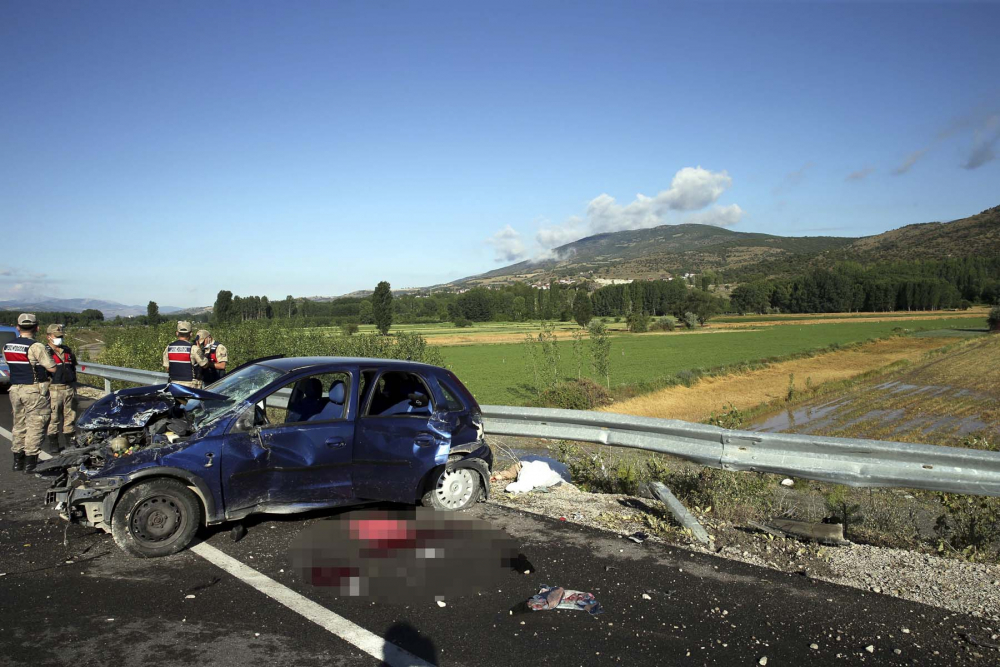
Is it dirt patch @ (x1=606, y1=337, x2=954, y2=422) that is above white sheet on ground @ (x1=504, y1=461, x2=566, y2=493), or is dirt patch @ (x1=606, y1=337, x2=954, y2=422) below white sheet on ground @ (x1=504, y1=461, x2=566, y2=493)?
below

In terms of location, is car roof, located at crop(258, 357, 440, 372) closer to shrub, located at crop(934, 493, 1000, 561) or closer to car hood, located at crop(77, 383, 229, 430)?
car hood, located at crop(77, 383, 229, 430)

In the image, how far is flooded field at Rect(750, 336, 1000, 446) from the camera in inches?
859

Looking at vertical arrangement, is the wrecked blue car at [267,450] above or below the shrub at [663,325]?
above

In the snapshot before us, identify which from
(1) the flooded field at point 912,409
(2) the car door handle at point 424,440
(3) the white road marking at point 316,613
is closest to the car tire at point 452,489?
(2) the car door handle at point 424,440

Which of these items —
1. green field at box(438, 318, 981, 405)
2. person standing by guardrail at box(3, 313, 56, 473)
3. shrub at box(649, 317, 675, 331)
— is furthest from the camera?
shrub at box(649, 317, 675, 331)

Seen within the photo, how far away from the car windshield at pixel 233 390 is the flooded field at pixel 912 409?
51.0 ft

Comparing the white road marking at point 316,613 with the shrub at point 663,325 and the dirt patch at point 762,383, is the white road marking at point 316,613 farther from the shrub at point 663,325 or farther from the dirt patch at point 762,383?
the shrub at point 663,325

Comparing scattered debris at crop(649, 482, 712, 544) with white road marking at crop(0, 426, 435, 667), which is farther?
scattered debris at crop(649, 482, 712, 544)

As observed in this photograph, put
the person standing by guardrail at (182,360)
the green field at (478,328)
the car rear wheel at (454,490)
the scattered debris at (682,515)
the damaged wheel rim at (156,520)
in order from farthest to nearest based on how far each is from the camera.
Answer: the green field at (478,328) → the person standing by guardrail at (182,360) → the car rear wheel at (454,490) → the scattered debris at (682,515) → the damaged wheel rim at (156,520)

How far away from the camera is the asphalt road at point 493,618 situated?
3.70 metres

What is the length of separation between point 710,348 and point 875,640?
63103 millimetres

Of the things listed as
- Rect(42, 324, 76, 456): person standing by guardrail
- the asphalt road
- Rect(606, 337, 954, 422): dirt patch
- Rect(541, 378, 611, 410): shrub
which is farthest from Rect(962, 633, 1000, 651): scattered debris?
Rect(541, 378, 611, 410): shrub

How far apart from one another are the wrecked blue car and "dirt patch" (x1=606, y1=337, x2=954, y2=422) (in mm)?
21570

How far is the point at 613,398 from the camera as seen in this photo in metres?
33.2
